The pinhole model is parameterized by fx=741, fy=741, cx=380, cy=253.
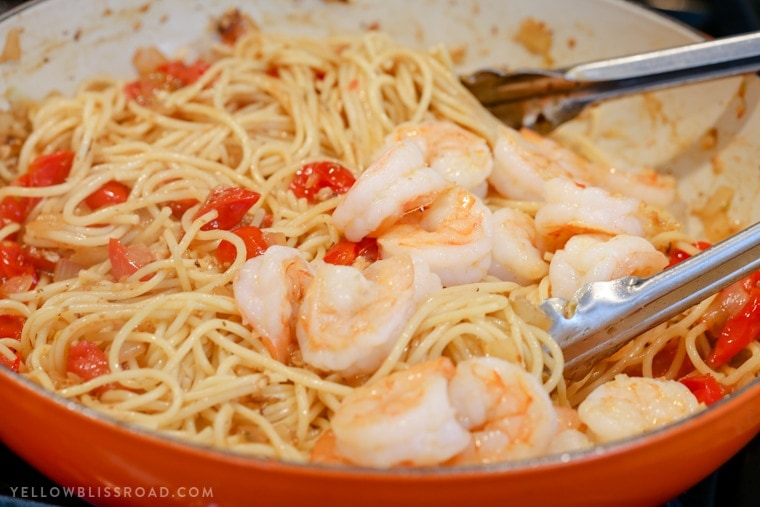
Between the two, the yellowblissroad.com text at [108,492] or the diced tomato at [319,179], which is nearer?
the yellowblissroad.com text at [108,492]

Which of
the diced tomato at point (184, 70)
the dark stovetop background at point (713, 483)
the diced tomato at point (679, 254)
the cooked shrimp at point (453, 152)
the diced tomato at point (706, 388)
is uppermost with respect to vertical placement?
the diced tomato at point (184, 70)

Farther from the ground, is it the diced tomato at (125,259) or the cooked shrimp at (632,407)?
the diced tomato at (125,259)

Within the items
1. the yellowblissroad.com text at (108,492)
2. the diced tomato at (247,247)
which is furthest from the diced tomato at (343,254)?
the yellowblissroad.com text at (108,492)

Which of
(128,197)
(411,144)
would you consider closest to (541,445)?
(411,144)

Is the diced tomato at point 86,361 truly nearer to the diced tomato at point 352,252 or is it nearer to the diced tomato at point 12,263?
the diced tomato at point 12,263

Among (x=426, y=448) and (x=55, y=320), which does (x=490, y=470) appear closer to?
(x=426, y=448)
